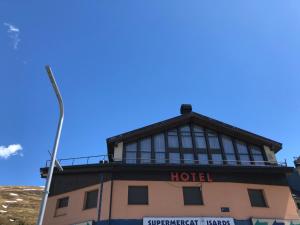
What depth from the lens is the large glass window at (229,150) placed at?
23562mm

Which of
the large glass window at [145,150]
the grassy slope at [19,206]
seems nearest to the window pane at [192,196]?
the large glass window at [145,150]

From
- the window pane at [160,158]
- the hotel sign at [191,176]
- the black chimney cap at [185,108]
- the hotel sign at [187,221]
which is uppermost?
the black chimney cap at [185,108]

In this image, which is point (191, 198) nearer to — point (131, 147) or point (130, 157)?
point (130, 157)

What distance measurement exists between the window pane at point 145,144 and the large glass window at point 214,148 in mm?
5511

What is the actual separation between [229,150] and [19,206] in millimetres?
73130

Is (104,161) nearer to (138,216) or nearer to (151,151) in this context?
(151,151)

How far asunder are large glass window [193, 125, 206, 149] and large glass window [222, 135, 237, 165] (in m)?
1.96

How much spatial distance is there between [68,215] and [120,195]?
14.2 ft

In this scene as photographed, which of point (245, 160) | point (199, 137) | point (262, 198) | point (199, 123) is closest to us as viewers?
point (262, 198)

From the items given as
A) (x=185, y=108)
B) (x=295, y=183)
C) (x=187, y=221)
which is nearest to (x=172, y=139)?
(x=185, y=108)

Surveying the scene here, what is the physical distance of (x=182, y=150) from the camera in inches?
947

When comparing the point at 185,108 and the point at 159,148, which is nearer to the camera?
the point at 159,148

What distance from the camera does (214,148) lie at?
80.8ft

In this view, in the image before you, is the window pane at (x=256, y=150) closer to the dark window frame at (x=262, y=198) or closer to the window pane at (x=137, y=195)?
the dark window frame at (x=262, y=198)
